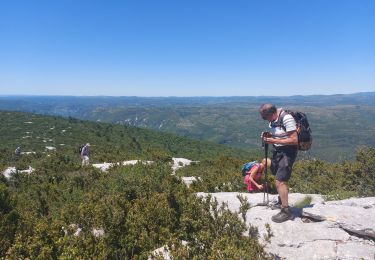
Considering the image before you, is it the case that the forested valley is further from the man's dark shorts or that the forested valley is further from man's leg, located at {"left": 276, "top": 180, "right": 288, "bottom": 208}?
the man's dark shorts

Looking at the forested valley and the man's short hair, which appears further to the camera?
the man's short hair

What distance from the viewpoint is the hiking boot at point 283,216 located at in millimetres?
7242

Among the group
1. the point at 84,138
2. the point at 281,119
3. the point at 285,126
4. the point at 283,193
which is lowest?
the point at 84,138

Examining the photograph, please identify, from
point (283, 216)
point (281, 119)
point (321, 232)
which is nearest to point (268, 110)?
point (281, 119)

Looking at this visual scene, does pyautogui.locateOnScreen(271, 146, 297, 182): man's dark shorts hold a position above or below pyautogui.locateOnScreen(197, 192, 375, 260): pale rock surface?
above

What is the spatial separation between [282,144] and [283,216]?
151 centimetres

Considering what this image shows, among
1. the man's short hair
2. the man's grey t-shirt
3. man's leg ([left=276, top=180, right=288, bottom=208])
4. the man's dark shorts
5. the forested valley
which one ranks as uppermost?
the man's short hair

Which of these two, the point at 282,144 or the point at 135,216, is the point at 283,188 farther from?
the point at 135,216

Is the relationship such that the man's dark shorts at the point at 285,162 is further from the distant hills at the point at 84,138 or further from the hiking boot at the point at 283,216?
the distant hills at the point at 84,138

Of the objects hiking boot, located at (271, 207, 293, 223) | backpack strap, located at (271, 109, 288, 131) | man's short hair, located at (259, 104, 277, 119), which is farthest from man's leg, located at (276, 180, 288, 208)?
man's short hair, located at (259, 104, 277, 119)

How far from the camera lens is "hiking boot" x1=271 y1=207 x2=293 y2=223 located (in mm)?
7242

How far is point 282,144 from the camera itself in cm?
737

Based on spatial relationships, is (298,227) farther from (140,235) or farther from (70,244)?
(70,244)

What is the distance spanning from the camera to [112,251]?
6617 mm
